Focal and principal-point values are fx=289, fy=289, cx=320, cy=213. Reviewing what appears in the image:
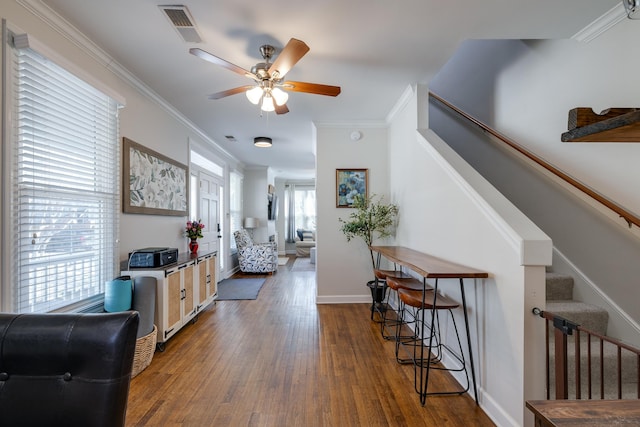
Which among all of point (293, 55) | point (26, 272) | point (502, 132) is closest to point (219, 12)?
point (293, 55)

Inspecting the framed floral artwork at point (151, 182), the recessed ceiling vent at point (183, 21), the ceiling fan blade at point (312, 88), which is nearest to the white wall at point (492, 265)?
the ceiling fan blade at point (312, 88)

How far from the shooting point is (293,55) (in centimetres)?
198

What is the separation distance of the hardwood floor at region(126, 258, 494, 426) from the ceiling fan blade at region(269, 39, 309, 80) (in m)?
2.35

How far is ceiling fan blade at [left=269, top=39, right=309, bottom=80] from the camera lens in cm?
187

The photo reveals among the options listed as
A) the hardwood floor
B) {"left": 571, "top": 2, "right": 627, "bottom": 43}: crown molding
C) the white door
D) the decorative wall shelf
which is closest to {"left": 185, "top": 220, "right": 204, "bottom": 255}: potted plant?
the white door

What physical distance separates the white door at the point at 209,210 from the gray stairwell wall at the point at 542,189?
3768 mm

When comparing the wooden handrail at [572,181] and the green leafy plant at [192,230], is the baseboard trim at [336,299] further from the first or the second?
the wooden handrail at [572,181]

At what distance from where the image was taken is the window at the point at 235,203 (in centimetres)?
670

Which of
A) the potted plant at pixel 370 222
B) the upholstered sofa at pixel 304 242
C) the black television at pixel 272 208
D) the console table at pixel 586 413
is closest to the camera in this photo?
the console table at pixel 586 413

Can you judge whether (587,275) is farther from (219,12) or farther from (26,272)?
(26,272)

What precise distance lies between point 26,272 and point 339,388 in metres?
2.21

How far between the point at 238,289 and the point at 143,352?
2735 millimetres

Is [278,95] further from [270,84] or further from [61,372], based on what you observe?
[61,372]

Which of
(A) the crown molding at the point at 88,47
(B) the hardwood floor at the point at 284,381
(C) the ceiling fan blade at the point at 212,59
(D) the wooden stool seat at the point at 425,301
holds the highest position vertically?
(A) the crown molding at the point at 88,47
